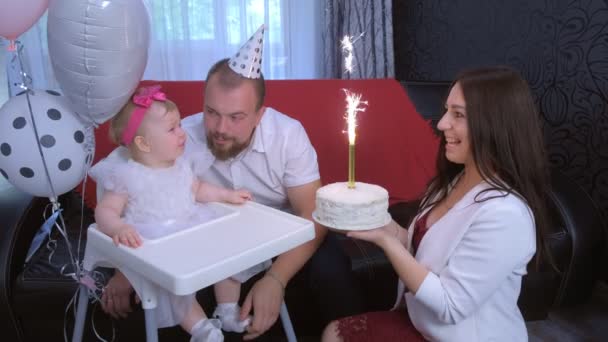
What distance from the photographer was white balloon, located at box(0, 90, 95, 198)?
113 cm

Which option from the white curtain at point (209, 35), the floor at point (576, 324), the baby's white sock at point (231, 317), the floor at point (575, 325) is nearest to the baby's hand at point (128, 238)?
the baby's white sock at point (231, 317)

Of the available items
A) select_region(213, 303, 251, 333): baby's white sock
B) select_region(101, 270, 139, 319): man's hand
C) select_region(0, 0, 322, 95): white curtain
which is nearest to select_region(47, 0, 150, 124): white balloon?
select_region(101, 270, 139, 319): man's hand

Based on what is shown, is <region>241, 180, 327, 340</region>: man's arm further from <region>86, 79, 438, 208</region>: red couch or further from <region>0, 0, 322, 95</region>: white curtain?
<region>0, 0, 322, 95</region>: white curtain

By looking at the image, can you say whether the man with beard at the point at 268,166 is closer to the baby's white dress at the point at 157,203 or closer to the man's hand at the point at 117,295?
the baby's white dress at the point at 157,203

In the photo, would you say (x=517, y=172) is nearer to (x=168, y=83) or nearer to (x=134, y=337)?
(x=134, y=337)

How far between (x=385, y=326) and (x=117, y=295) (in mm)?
728

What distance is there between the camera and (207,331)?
1.12m

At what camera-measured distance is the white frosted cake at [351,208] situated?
2.90 feet

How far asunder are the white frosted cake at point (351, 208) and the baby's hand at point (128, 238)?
35 centimetres

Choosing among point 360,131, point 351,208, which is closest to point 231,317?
point 351,208

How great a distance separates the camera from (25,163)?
1.15 metres

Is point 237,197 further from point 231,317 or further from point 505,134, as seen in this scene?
point 505,134

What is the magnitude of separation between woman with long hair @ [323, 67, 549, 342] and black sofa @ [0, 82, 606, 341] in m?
0.52

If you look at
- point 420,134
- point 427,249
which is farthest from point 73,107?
point 420,134
